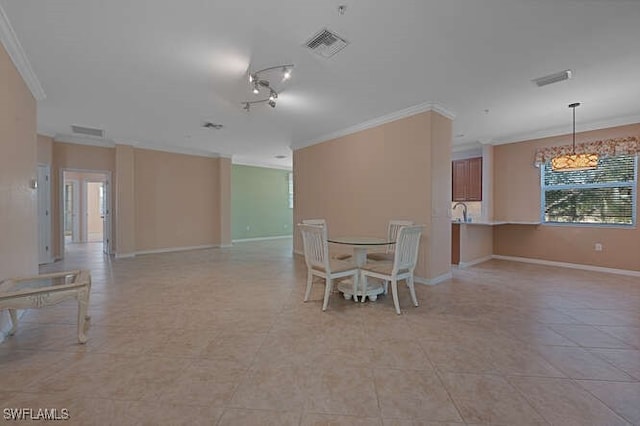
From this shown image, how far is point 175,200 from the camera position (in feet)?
24.3

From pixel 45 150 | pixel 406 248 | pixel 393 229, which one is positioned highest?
pixel 45 150

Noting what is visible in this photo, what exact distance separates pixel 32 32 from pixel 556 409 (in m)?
4.67

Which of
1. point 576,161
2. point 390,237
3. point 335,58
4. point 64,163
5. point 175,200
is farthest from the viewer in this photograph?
point 175,200

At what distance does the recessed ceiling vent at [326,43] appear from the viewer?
2.46 meters

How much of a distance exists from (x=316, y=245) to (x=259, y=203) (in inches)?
267

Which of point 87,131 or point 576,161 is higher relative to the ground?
point 87,131

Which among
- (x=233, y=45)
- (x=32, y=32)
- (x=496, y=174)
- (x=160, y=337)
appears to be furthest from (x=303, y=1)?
(x=496, y=174)

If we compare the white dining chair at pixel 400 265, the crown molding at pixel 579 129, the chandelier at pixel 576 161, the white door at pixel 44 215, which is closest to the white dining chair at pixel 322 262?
the white dining chair at pixel 400 265

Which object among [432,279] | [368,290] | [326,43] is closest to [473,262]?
[432,279]

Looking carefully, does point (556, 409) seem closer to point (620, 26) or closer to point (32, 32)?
point (620, 26)

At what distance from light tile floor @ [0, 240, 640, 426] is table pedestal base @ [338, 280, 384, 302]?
0.13 meters

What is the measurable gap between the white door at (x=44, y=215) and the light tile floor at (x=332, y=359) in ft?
10.5

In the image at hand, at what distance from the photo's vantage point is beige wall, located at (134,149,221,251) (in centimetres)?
688

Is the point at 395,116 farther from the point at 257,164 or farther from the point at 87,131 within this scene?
the point at 257,164
